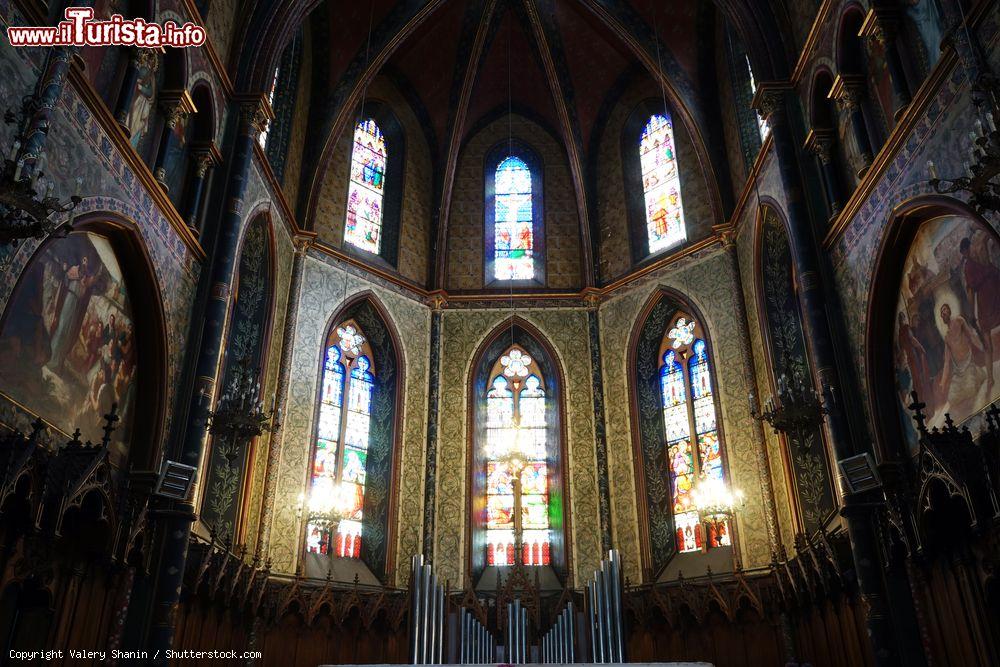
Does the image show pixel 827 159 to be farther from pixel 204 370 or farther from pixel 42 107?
pixel 42 107

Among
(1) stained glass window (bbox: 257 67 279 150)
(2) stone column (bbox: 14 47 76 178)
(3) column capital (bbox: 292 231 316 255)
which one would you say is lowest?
(2) stone column (bbox: 14 47 76 178)

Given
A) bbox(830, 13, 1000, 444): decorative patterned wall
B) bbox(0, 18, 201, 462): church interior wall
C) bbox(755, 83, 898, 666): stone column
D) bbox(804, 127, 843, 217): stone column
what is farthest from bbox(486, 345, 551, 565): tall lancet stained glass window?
bbox(804, 127, 843, 217): stone column

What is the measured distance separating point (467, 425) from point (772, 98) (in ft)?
28.8

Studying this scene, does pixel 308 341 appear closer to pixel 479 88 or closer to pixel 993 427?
pixel 479 88

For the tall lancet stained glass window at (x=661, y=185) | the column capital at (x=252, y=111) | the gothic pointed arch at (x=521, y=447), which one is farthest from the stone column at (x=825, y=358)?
the column capital at (x=252, y=111)

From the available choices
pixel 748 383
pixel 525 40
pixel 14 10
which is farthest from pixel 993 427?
pixel 525 40

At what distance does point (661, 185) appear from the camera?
62.0ft

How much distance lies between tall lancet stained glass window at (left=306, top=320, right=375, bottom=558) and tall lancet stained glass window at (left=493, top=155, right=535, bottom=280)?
13.7 feet

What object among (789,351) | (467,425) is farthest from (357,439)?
(789,351)

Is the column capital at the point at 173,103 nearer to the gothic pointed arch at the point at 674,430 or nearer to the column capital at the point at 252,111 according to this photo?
the column capital at the point at 252,111

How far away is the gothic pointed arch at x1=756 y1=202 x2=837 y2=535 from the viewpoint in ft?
42.4

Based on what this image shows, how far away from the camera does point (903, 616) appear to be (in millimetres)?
9578

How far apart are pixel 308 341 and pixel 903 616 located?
1118cm

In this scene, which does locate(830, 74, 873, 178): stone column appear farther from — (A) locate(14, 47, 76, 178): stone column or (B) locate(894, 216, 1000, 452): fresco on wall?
(A) locate(14, 47, 76, 178): stone column
